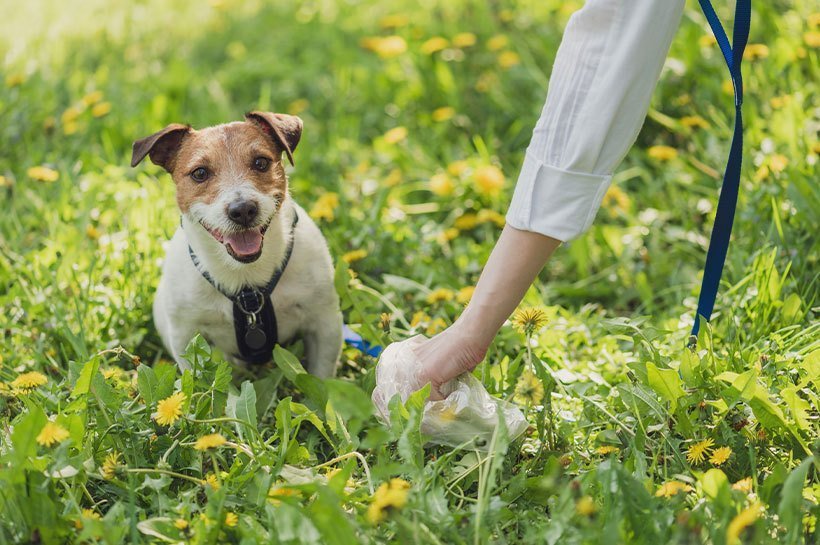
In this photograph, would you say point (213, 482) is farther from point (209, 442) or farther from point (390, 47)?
point (390, 47)

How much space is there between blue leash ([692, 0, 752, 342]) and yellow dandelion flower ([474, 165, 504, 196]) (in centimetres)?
136

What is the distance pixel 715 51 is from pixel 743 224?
149cm

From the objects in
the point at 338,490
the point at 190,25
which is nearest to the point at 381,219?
the point at 338,490

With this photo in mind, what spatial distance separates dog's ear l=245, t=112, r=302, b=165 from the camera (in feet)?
9.26

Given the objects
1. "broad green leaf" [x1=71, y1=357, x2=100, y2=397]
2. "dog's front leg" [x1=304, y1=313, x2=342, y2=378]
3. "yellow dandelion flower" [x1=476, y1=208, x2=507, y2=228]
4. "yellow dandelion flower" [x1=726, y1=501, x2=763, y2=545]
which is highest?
"yellow dandelion flower" [x1=726, y1=501, x2=763, y2=545]

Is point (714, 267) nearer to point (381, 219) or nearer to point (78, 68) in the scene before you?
point (381, 219)

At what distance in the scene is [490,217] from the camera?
12.3 ft

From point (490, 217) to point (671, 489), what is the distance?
6.32 feet

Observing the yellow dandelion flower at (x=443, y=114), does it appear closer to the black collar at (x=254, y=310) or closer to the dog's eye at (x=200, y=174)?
the black collar at (x=254, y=310)

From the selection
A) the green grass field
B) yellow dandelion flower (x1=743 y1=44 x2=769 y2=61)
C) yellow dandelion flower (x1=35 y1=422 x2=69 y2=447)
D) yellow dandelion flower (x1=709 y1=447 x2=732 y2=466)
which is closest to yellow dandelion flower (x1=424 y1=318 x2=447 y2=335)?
the green grass field

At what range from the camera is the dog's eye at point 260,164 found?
280 centimetres

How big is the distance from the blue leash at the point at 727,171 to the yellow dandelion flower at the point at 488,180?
136 cm

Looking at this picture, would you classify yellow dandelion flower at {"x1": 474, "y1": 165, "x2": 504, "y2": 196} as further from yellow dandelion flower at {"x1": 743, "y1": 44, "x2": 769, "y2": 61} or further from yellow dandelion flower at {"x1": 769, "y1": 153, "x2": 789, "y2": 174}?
yellow dandelion flower at {"x1": 743, "y1": 44, "x2": 769, "y2": 61}

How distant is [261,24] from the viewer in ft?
21.0
